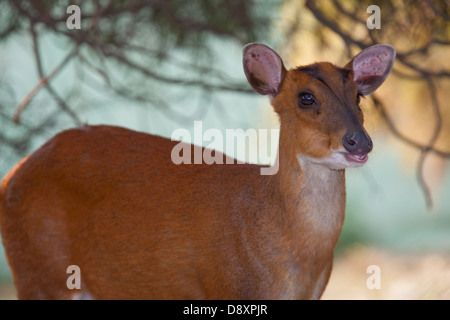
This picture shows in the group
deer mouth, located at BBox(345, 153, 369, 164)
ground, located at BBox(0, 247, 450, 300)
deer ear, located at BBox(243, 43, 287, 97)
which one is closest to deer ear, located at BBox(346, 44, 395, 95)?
deer ear, located at BBox(243, 43, 287, 97)

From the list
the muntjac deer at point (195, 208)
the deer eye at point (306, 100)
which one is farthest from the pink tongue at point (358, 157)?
the deer eye at point (306, 100)

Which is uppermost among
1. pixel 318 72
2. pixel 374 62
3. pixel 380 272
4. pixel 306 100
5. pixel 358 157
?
pixel 374 62

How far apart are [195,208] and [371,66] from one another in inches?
55.8

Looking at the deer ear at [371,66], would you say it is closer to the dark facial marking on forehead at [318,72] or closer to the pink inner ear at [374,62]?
the pink inner ear at [374,62]

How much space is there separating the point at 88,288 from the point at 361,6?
400 cm

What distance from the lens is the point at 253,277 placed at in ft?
13.1

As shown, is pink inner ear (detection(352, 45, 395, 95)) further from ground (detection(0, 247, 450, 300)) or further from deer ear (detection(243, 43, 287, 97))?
ground (detection(0, 247, 450, 300))

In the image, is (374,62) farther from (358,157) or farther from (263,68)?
(358,157)

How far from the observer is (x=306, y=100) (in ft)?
13.0

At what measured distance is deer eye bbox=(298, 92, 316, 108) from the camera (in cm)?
395

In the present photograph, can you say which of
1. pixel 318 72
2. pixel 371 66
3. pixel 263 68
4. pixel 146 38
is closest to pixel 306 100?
pixel 318 72

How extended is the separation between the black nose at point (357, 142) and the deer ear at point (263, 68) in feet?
2.43
